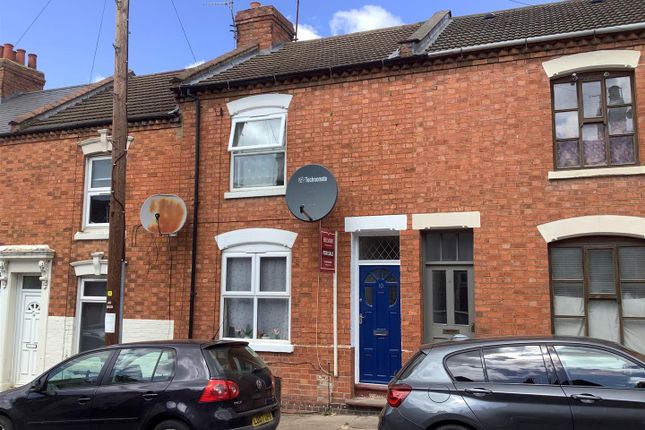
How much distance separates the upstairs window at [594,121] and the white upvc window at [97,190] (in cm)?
889

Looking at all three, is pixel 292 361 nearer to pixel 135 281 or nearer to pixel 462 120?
pixel 135 281

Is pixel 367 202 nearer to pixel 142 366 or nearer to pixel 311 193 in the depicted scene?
pixel 311 193

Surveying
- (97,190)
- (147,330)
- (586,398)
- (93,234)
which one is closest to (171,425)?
(586,398)

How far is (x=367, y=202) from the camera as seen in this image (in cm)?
999

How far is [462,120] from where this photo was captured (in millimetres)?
9586

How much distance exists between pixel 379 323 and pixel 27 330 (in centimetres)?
789

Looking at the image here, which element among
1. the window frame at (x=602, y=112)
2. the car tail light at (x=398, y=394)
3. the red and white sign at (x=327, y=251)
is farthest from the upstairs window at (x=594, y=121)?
the car tail light at (x=398, y=394)

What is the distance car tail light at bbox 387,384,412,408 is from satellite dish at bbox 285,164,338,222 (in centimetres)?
418

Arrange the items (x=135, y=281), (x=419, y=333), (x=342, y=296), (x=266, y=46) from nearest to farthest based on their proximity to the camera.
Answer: (x=419, y=333)
(x=342, y=296)
(x=135, y=281)
(x=266, y=46)

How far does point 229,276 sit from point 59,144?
516 centimetres

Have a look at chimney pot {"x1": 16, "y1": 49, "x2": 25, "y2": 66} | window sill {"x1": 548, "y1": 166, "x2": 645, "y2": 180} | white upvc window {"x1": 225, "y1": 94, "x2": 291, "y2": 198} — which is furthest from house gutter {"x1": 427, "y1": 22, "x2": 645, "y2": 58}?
chimney pot {"x1": 16, "y1": 49, "x2": 25, "y2": 66}

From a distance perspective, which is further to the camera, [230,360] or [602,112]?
[602,112]

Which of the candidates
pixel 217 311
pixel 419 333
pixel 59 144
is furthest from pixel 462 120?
pixel 59 144

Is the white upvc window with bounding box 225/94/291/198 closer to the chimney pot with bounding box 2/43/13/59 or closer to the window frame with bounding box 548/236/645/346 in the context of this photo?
the window frame with bounding box 548/236/645/346
